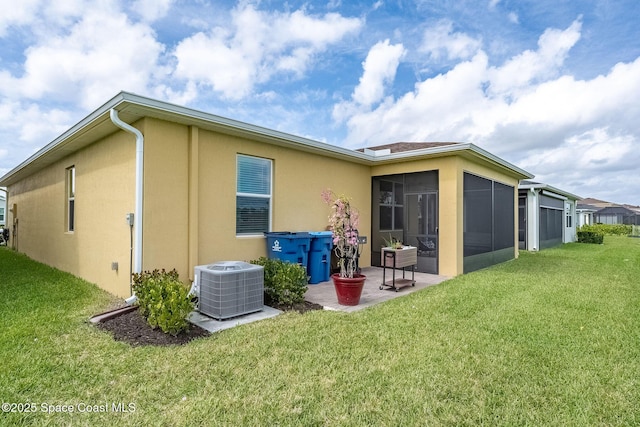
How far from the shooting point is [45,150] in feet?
25.0

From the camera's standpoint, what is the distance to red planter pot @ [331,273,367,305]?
4.85m

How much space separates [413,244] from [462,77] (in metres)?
5.83

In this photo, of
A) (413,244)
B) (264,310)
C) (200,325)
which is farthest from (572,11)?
(200,325)

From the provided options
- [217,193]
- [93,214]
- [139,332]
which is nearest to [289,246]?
[217,193]

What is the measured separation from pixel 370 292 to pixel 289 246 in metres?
1.65

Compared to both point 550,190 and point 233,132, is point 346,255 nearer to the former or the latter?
point 233,132

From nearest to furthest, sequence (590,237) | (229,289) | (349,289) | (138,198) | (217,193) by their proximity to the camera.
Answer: (229,289) → (138,198) → (349,289) → (217,193) → (590,237)

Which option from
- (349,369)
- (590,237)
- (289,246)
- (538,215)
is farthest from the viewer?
(590,237)

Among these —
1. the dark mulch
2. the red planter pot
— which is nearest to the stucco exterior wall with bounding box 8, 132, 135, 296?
the dark mulch

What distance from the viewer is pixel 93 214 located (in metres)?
6.43

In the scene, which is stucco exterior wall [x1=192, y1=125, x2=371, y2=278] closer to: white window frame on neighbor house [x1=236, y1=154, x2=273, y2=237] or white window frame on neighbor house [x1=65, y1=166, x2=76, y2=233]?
white window frame on neighbor house [x1=236, y1=154, x2=273, y2=237]

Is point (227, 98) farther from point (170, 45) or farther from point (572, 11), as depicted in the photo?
point (572, 11)

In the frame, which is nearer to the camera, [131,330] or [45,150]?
[131,330]

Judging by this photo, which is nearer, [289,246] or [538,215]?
[289,246]
